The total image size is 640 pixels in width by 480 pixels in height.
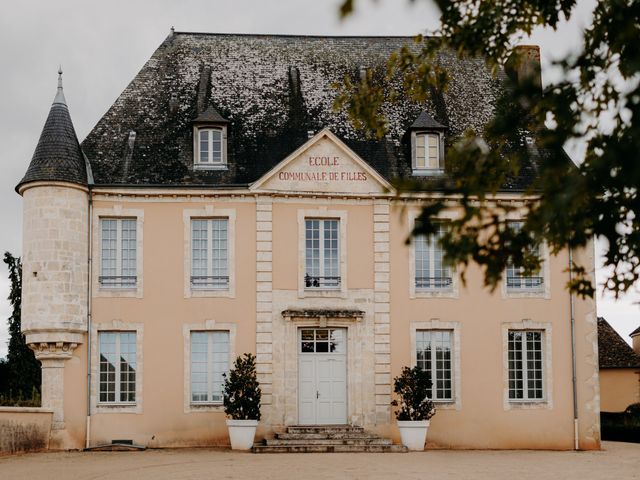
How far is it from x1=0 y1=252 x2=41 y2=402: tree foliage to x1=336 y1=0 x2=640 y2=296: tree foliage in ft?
62.7

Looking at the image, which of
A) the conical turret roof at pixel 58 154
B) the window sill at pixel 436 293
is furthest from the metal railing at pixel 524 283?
the conical turret roof at pixel 58 154

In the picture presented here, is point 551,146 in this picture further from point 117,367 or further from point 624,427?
point 624,427

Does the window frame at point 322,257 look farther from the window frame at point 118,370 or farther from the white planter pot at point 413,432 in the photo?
the window frame at point 118,370

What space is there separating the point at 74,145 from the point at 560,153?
15.8 meters

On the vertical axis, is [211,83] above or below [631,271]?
above

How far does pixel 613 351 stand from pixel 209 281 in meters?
18.8

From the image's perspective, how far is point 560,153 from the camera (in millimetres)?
7418

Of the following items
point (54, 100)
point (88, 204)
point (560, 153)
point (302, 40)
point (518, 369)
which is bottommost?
point (518, 369)

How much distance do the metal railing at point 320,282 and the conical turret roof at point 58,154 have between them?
16.7 feet

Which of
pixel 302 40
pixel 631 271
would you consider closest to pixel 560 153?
pixel 631 271

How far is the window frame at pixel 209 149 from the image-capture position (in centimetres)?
2200

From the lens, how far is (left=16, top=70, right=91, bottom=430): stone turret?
20594mm

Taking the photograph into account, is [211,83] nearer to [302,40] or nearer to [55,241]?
[302,40]

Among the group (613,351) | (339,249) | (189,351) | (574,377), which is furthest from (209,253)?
(613,351)
